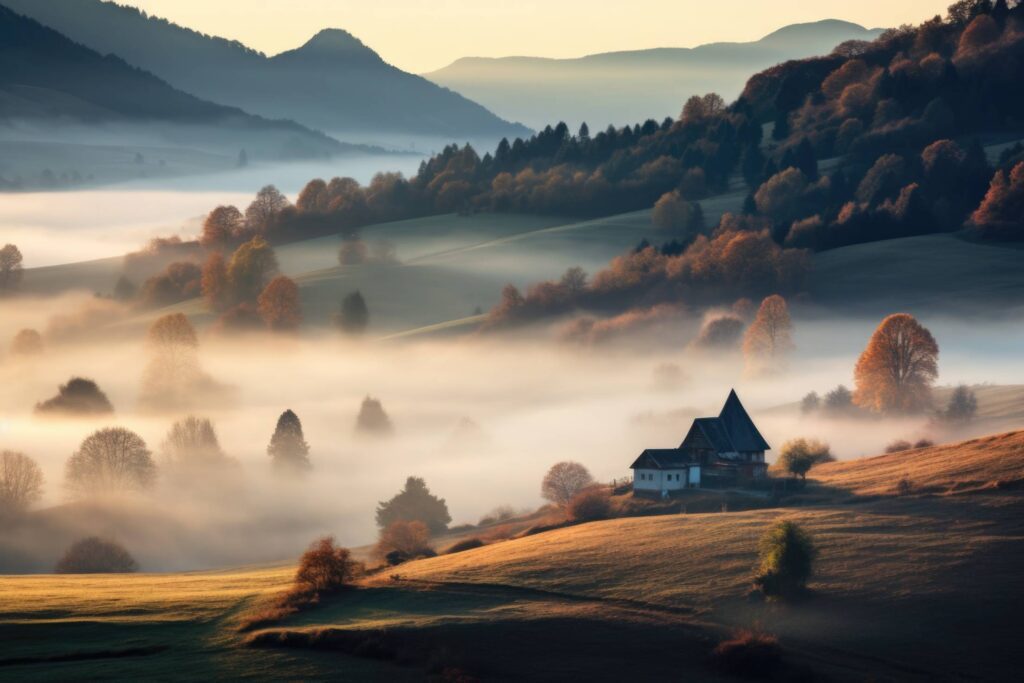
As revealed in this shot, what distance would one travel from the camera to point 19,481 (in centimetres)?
13038

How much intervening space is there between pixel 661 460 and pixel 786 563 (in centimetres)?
2968

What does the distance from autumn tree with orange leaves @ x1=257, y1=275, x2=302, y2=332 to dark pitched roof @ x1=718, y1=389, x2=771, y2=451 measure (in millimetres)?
91707

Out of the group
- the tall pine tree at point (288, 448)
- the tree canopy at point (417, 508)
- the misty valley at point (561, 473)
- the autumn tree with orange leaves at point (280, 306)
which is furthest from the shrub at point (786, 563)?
the autumn tree with orange leaves at point (280, 306)

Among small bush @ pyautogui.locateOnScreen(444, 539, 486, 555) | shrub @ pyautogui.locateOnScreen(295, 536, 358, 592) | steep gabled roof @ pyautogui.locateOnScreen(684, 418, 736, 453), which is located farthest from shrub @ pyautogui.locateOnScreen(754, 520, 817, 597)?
steep gabled roof @ pyautogui.locateOnScreen(684, 418, 736, 453)

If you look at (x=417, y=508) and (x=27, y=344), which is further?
(x=27, y=344)

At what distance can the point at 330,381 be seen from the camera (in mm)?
171375

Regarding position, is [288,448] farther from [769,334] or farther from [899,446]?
[899,446]

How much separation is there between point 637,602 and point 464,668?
11890 millimetres

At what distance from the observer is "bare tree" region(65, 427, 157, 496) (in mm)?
132500

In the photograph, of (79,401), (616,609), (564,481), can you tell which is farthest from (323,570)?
(79,401)

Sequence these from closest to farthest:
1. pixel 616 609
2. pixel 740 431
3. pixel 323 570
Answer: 1. pixel 616 609
2. pixel 323 570
3. pixel 740 431

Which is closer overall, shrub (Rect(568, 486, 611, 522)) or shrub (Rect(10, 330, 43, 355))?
shrub (Rect(568, 486, 611, 522))

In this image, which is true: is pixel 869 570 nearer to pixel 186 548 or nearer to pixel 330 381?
pixel 186 548

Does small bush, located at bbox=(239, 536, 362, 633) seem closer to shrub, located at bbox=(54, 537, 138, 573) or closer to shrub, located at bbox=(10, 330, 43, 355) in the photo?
shrub, located at bbox=(54, 537, 138, 573)
